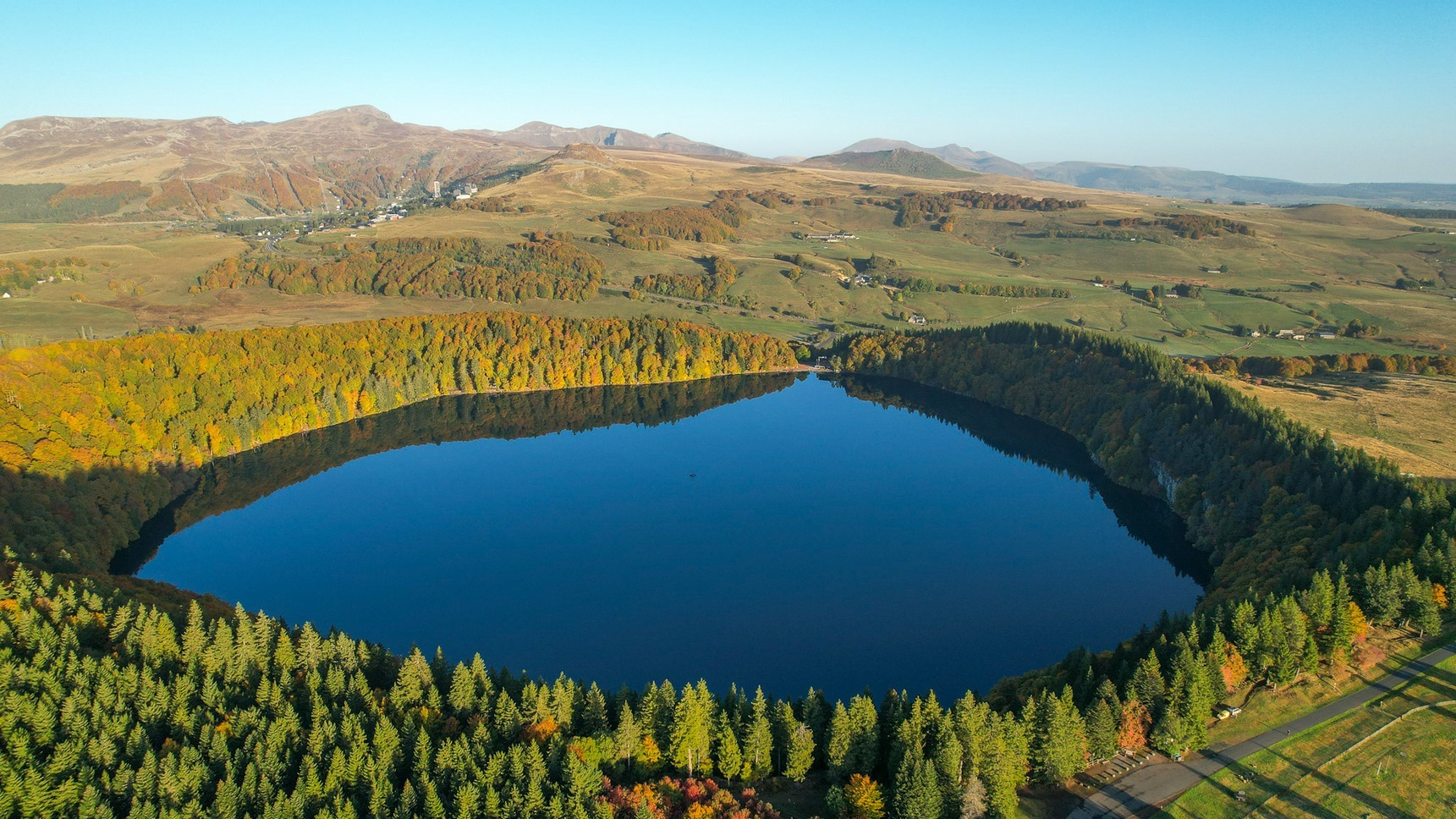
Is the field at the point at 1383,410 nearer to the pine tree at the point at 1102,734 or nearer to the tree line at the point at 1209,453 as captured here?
the tree line at the point at 1209,453

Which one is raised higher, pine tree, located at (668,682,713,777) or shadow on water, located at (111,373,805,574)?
pine tree, located at (668,682,713,777)

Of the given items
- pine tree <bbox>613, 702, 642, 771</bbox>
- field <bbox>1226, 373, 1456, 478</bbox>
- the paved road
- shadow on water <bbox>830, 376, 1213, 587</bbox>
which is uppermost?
field <bbox>1226, 373, 1456, 478</bbox>

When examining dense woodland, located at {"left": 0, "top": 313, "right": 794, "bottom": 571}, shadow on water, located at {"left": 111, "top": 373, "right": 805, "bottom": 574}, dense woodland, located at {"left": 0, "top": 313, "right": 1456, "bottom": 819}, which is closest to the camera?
dense woodland, located at {"left": 0, "top": 313, "right": 1456, "bottom": 819}

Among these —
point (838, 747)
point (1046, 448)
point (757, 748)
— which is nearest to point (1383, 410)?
point (1046, 448)

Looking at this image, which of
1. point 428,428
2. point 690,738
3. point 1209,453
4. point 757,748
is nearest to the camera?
point 690,738

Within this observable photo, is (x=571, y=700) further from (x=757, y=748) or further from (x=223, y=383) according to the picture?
(x=223, y=383)

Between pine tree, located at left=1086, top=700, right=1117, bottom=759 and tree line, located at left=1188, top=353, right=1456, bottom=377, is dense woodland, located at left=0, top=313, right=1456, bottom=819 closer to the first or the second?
pine tree, located at left=1086, top=700, right=1117, bottom=759

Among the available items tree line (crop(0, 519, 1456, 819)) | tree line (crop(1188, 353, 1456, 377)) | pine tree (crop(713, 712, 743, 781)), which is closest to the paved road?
tree line (crop(0, 519, 1456, 819))
